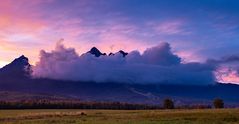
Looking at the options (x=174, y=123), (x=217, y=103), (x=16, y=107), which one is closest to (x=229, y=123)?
(x=174, y=123)

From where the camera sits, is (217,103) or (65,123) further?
(217,103)

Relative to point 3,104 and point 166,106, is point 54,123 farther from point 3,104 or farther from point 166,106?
point 3,104

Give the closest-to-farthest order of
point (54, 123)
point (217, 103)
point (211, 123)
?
point (211, 123)
point (54, 123)
point (217, 103)

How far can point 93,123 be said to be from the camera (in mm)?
71875

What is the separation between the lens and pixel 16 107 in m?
199

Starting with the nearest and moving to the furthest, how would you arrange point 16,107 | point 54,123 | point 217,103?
point 54,123, point 217,103, point 16,107

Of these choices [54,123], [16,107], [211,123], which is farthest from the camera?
[16,107]

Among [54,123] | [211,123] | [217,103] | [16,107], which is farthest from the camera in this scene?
[16,107]

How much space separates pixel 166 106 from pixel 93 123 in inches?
4188

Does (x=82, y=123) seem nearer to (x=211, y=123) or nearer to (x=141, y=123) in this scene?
(x=141, y=123)

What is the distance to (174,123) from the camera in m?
69.2

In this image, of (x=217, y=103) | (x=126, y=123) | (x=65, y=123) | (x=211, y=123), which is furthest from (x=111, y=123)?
(x=217, y=103)

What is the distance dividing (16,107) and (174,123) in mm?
139488

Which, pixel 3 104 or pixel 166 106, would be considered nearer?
pixel 166 106
